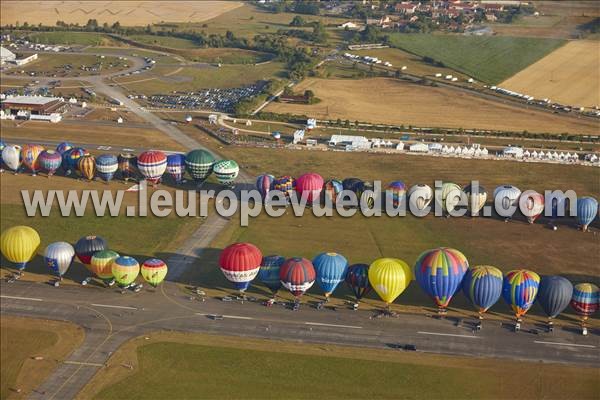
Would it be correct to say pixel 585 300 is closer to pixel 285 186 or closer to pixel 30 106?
pixel 285 186

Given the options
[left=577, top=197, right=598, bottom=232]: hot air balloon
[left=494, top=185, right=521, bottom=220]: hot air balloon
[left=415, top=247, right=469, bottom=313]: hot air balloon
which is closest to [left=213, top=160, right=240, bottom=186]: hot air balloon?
[left=494, top=185, right=521, bottom=220]: hot air balloon

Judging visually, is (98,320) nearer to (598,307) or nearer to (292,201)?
(292,201)

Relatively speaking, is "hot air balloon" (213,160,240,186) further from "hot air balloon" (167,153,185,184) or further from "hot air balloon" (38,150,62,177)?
"hot air balloon" (38,150,62,177)

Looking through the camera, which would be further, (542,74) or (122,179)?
(542,74)

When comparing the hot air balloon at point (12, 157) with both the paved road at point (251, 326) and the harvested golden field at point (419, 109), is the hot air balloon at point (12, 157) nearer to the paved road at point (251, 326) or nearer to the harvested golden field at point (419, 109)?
the paved road at point (251, 326)

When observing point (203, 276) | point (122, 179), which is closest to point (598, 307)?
point (203, 276)

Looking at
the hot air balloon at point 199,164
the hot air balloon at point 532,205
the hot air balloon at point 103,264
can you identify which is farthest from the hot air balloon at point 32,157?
the hot air balloon at point 532,205

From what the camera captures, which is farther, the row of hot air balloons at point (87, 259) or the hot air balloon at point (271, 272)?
the row of hot air balloons at point (87, 259)
